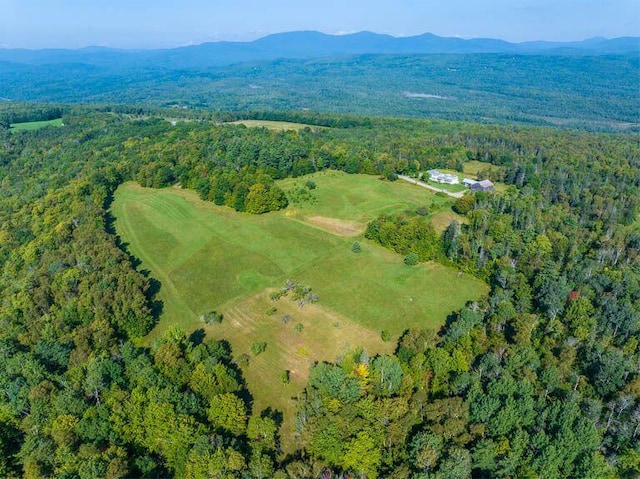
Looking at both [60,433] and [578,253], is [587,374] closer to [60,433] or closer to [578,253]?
[578,253]

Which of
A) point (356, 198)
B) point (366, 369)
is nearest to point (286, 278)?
point (366, 369)

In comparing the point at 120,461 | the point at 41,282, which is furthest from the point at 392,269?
the point at 41,282

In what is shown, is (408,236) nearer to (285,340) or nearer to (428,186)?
(285,340)

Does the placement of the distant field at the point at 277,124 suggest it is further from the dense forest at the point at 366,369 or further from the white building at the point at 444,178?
the dense forest at the point at 366,369

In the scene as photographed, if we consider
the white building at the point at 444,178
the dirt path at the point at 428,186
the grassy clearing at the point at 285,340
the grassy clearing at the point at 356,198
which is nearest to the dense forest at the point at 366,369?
the grassy clearing at the point at 285,340

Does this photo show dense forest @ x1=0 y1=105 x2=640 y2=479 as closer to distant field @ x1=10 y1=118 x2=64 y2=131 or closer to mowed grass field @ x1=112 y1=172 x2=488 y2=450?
mowed grass field @ x1=112 y1=172 x2=488 y2=450
